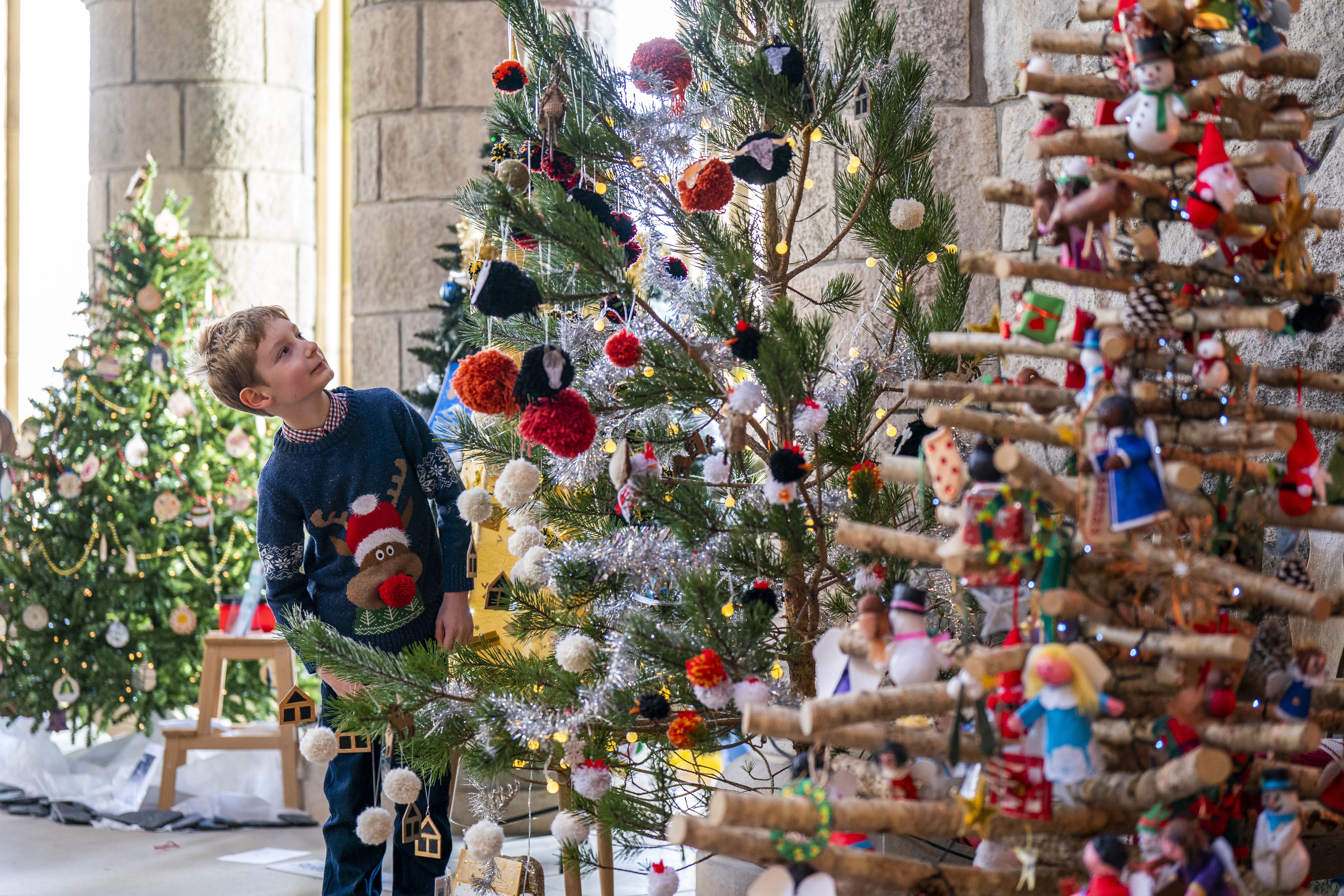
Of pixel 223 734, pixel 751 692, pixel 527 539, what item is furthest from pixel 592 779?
pixel 223 734

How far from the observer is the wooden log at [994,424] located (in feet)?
3.99

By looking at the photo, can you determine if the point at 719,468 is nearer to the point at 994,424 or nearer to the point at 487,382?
the point at 487,382

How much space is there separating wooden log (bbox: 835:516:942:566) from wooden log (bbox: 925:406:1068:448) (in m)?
0.02

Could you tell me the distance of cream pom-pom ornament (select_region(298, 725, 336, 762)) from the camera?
83.7 inches

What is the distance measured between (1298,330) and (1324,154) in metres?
0.69

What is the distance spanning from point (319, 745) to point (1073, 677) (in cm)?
141

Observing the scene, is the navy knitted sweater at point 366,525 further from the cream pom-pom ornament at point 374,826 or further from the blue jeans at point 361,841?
the cream pom-pom ornament at point 374,826

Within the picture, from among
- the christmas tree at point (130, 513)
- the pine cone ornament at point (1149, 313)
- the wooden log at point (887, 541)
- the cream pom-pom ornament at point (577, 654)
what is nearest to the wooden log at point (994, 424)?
the wooden log at point (887, 541)

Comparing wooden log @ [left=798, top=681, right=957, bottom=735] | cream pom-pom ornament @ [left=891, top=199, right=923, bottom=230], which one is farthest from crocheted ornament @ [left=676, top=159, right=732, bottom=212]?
wooden log @ [left=798, top=681, right=957, bottom=735]

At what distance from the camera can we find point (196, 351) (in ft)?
7.50

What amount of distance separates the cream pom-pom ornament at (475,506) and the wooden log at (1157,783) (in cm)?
111

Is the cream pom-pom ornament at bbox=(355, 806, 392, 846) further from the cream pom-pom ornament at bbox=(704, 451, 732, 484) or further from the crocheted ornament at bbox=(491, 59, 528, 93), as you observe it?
the crocheted ornament at bbox=(491, 59, 528, 93)

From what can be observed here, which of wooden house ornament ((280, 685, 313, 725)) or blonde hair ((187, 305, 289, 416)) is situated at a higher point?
blonde hair ((187, 305, 289, 416))

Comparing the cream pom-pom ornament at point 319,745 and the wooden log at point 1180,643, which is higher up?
the wooden log at point 1180,643
